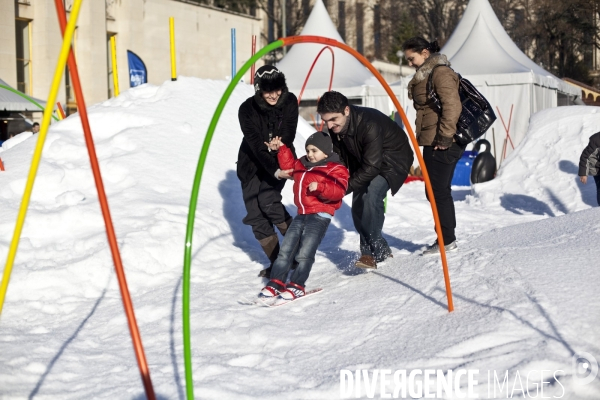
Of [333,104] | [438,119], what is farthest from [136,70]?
[333,104]

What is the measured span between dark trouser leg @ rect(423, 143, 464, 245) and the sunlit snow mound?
16.1 ft

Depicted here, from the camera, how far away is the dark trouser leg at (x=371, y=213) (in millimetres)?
5699

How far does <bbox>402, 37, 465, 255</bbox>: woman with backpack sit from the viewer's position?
564cm

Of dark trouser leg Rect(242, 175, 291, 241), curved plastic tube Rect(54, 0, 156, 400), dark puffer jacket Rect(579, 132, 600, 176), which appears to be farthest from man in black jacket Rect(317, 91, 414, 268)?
dark puffer jacket Rect(579, 132, 600, 176)

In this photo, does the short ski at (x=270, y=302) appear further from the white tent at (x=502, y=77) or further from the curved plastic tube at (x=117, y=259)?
the white tent at (x=502, y=77)

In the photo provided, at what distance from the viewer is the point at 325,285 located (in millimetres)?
5684

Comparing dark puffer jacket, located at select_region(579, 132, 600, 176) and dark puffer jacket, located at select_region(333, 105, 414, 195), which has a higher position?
dark puffer jacket, located at select_region(333, 105, 414, 195)

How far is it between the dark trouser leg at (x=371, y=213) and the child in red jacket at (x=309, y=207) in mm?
436

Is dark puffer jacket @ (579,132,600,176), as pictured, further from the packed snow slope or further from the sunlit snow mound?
the sunlit snow mound

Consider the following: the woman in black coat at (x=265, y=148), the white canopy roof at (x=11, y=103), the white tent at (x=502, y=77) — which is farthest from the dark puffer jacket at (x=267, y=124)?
the white canopy roof at (x=11, y=103)

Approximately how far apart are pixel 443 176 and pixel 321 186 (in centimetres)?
114

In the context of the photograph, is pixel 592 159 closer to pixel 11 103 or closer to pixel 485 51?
pixel 485 51

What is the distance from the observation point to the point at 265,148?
5.79 metres

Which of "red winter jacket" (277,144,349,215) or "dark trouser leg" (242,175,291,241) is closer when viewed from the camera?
"red winter jacket" (277,144,349,215)
